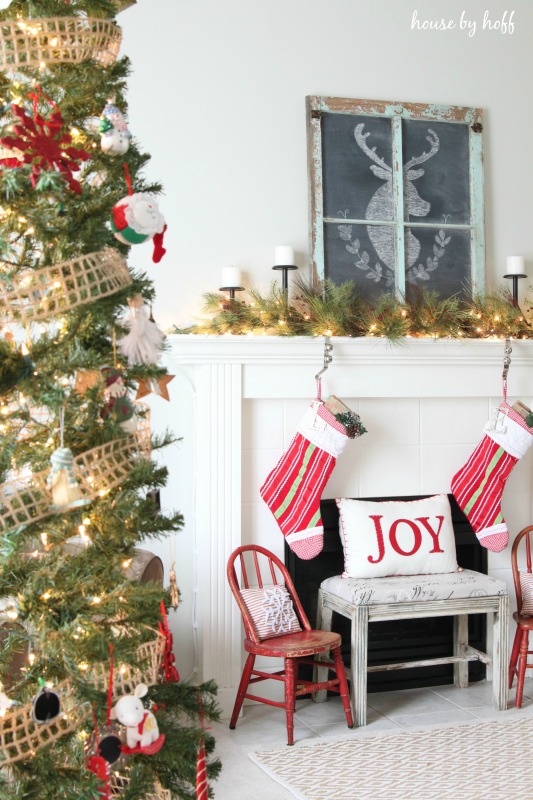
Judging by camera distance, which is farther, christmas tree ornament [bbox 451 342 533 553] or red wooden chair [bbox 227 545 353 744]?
christmas tree ornament [bbox 451 342 533 553]

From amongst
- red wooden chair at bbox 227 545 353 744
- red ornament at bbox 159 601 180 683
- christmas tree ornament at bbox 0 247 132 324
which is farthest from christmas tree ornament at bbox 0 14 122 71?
red wooden chair at bbox 227 545 353 744

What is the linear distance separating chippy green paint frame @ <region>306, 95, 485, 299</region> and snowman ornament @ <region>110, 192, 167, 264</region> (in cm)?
201

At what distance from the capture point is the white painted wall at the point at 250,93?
143 inches

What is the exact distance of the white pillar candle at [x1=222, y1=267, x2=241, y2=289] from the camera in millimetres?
3621

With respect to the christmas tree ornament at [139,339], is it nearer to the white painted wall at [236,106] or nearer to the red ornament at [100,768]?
the red ornament at [100,768]

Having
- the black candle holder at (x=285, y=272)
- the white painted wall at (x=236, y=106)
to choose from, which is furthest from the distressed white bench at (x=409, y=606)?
the black candle holder at (x=285, y=272)

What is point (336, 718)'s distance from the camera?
3.43 metres

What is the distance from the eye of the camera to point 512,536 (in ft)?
13.1

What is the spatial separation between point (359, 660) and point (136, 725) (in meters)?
1.67

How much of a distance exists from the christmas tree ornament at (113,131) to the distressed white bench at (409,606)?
81.9 inches

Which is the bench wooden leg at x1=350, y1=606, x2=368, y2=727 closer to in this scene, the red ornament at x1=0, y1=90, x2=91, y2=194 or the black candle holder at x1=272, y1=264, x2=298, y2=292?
the black candle holder at x1=272, y1=264, x2=298, y2=292

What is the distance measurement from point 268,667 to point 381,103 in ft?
8.25

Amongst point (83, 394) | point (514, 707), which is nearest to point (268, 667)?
point (514, 707)

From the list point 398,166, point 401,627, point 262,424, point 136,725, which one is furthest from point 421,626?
point 136,725
